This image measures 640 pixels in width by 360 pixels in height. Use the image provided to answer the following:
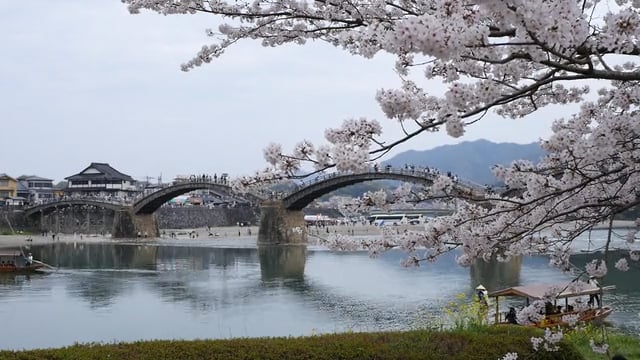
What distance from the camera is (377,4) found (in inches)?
139

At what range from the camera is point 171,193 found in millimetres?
44156

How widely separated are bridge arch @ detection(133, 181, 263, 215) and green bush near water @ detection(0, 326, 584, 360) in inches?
1348

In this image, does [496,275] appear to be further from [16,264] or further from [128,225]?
[128,225]

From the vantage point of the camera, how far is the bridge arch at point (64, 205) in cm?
4753

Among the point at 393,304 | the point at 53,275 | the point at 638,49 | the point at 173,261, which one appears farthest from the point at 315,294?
the point at 638,49

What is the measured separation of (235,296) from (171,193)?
26.8m

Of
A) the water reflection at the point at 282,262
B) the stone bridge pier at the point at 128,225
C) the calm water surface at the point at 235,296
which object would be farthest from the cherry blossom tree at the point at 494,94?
the stone bridge pier at the point at 128,225

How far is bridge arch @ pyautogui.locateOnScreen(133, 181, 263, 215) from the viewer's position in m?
41.5

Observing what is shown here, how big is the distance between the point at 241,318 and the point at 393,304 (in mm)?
4152

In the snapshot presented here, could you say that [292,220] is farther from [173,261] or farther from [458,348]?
[458,348]

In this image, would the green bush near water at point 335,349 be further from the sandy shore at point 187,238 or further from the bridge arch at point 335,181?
the sandy shore at point 187,238

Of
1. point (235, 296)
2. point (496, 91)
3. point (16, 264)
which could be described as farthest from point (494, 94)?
point (16, 264)

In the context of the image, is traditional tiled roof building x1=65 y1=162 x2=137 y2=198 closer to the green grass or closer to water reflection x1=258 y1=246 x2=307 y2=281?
water reflection x1=258 y1=246 x2=307 y2=281

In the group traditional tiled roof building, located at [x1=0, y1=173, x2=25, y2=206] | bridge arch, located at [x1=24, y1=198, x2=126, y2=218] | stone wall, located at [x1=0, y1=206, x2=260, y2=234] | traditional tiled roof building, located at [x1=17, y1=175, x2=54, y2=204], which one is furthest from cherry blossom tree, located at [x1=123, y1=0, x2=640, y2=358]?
traditional tiled roof building, located at [x1=17, y1=175, x2=54, y2=204]
